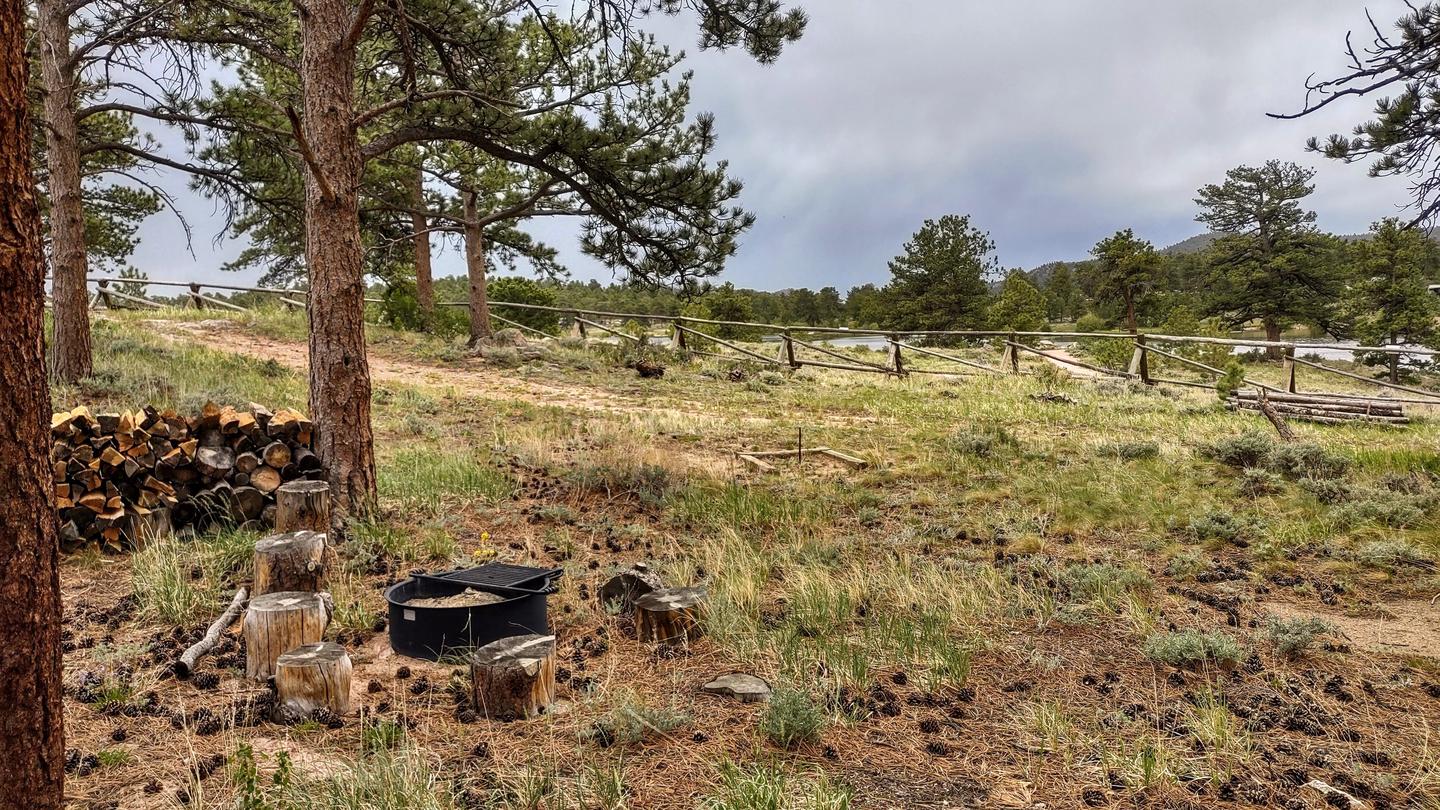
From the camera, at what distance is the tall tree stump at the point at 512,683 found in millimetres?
3080

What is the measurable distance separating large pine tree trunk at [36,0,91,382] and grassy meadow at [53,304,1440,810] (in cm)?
46

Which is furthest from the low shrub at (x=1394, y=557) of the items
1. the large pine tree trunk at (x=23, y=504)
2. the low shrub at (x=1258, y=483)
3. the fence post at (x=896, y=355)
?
the fence post at (x=896, y=355)

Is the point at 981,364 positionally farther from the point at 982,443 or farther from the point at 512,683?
the point at 512,683

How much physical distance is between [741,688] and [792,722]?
48 cm

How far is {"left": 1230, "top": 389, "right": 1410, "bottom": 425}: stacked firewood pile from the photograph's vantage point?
43.2ft

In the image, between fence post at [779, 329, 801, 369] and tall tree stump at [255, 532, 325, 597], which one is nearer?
tall tree stump at [255, 532, 325, 597]

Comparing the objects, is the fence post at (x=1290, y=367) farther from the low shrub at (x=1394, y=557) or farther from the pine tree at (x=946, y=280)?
the pine tree at (x=946, y=280)

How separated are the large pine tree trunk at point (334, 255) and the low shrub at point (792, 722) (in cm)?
378

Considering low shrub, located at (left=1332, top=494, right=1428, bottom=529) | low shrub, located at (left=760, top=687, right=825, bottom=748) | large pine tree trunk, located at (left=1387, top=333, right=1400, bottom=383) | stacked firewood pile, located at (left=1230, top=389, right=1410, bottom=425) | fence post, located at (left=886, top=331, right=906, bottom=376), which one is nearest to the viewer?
low shrub, located at (left=760, top=687, right=825, bottom=748)

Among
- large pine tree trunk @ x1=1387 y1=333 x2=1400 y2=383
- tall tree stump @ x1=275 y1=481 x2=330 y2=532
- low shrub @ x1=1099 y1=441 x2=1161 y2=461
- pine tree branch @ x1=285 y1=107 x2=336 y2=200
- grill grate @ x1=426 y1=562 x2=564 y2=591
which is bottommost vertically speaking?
large pine tree trunk @ x1=1387 y1=333 x2=1400 y2=383

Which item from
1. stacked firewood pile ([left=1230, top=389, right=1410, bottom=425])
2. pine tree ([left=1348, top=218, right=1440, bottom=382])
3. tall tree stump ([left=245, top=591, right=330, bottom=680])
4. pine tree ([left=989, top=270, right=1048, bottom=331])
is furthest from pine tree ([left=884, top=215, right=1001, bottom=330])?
tall tree stump ([left=245, top=591, right=330, bottom=680])

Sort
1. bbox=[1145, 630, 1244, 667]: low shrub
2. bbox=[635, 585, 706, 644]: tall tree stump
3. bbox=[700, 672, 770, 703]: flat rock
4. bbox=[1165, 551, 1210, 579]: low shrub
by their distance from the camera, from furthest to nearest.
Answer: bbox=[1165, 551, 1210, 579]: low shrub < bbox=[635, 585, 706, 644]: tall tree stump < bbox=[1145, 630, 1244, 667]: low shrub < bbox=[700, 672, 770, 703]: flat rock

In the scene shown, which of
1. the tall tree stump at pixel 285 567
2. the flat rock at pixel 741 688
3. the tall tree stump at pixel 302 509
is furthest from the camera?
the tall tree stump at pixel 302 509

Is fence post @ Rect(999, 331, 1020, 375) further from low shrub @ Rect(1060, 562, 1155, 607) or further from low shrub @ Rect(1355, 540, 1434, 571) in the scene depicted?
low shrub @ Rect(1060, 562, 1155, 607)
